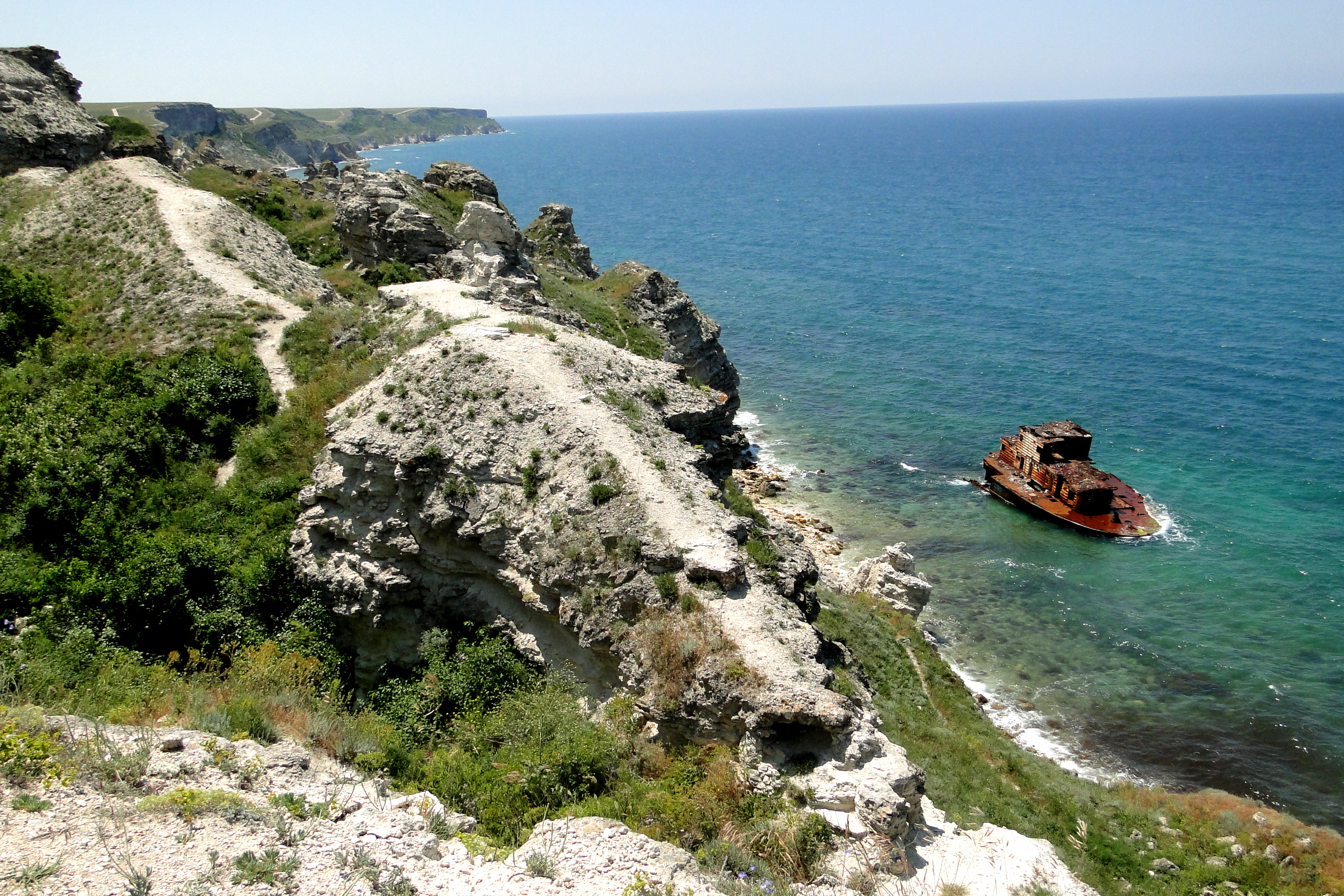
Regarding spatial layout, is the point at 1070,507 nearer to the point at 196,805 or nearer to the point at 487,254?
the point at 487,254

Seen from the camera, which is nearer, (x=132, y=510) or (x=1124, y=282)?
(x=132, y=510)

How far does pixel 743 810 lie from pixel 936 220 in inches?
5579

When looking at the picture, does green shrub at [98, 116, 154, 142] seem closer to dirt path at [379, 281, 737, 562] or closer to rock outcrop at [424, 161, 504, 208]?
rock outcrop at [424, 161, 504, 208]

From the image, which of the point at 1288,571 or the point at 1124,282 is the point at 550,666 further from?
the point at 1124,282

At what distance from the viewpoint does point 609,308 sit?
171 ft

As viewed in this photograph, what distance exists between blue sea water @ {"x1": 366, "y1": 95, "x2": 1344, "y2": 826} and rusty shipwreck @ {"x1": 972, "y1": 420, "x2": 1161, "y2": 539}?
123 centimetres

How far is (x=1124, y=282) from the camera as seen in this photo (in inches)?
3688

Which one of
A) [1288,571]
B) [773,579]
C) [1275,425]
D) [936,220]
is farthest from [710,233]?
[773,579]

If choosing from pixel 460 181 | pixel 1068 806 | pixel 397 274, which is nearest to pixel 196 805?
pixel 1068 806

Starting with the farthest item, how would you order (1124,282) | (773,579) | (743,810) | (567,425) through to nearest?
(1124,282), (567,425), (773,579), (743,810)

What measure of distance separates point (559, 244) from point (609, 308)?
1252 centimetres

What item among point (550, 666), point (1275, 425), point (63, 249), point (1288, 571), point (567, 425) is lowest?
point (1288, 571)

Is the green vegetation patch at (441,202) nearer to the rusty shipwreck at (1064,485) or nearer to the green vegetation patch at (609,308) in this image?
the green vegetation patch at (609,308)

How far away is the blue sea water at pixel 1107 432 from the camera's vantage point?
34.2 metres
